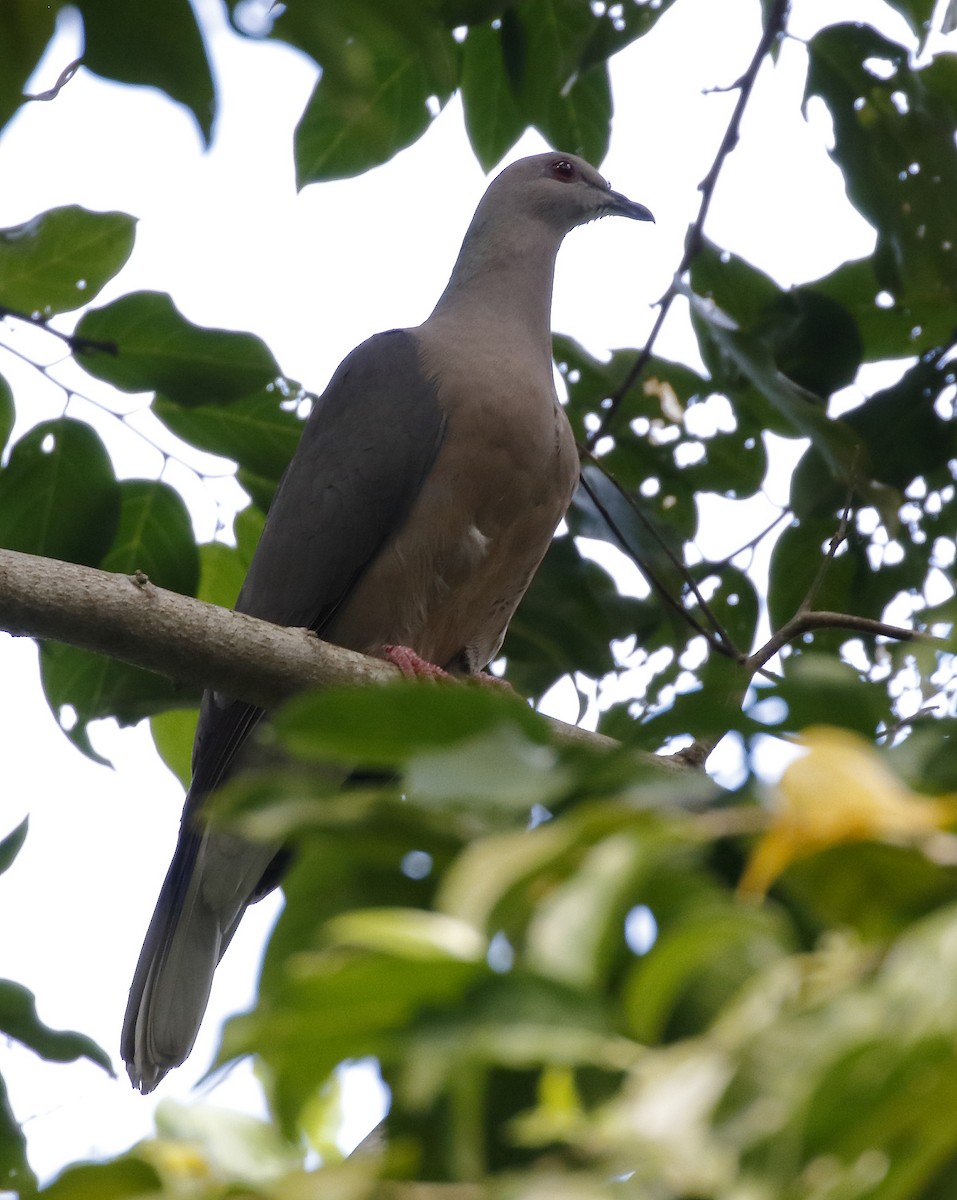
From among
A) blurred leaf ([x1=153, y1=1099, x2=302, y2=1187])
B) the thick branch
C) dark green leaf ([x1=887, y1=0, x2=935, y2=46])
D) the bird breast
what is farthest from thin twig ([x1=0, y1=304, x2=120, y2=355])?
blurred leaf ([x1=153, y1=1099, x2=302, y2=1187])

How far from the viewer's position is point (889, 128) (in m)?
3.11

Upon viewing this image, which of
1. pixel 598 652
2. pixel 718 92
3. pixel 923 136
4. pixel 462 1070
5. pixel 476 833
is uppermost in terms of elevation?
pixel 718 92

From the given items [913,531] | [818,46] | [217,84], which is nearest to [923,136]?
[818,46]

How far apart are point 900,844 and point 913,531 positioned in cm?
297

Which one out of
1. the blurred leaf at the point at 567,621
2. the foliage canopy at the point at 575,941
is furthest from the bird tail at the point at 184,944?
the foliage canopy at the point at 575,941

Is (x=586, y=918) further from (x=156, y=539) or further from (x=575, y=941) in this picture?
(x=156, y=539)

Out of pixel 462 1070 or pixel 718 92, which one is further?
pixel 718 92

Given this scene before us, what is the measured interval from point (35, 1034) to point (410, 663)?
1662mm

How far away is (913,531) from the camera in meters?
3.57

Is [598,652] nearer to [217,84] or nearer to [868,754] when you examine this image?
[217,84]

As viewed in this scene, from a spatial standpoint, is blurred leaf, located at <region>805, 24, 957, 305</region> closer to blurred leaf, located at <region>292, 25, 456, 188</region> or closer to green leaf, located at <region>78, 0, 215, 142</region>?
blurred leaf, located at <region>292, 25, 456, 188</region>

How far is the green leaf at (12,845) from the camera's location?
2039 millimetres

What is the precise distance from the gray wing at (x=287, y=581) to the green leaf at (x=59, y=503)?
67 cm

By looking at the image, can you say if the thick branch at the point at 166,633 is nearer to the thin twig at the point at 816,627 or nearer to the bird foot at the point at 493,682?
the thin twig at the point at 816,627
